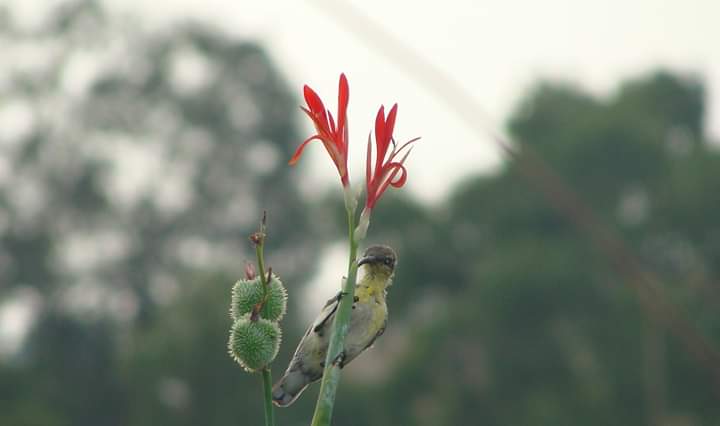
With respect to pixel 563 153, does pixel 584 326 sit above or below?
below

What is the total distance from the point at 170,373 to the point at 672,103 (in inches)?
1027

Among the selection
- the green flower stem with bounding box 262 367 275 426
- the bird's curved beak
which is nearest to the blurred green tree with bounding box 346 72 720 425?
the bird's curved beak

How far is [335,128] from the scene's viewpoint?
3.58 meters

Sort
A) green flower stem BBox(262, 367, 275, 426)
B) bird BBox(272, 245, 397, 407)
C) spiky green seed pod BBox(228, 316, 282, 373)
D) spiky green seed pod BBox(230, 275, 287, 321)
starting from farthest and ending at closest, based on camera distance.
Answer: bird BBox(272, 245, 397, 407), spiky green seed pod BBox(230, 275, 287, 321), spiky green seed pod BBox(228, 316, 282, 373), green flower stem BBox(262, 367, 275, 426)

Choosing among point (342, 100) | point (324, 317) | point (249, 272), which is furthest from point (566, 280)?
point (342, 100)

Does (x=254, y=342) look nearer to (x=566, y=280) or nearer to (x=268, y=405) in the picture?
(x=268, y=405)

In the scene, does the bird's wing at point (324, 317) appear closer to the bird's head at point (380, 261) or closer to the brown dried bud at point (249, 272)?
the bird's head at point (380, 261)

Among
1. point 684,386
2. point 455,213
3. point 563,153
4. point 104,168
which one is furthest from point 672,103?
point 104,168

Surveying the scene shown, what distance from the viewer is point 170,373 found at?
1785 inches

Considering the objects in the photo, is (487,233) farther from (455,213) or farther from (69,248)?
(69,248)

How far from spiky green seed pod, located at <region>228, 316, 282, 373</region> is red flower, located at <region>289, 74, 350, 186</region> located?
1.40 ft

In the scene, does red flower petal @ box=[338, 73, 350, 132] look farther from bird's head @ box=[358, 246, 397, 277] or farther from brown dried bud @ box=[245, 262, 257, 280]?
bird's head @ box=[358, 246, 397, 277]

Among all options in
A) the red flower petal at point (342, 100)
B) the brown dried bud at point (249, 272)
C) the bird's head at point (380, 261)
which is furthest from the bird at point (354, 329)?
the red flower petal at point (342, 100)

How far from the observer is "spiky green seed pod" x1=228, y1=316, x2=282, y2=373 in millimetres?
3521
